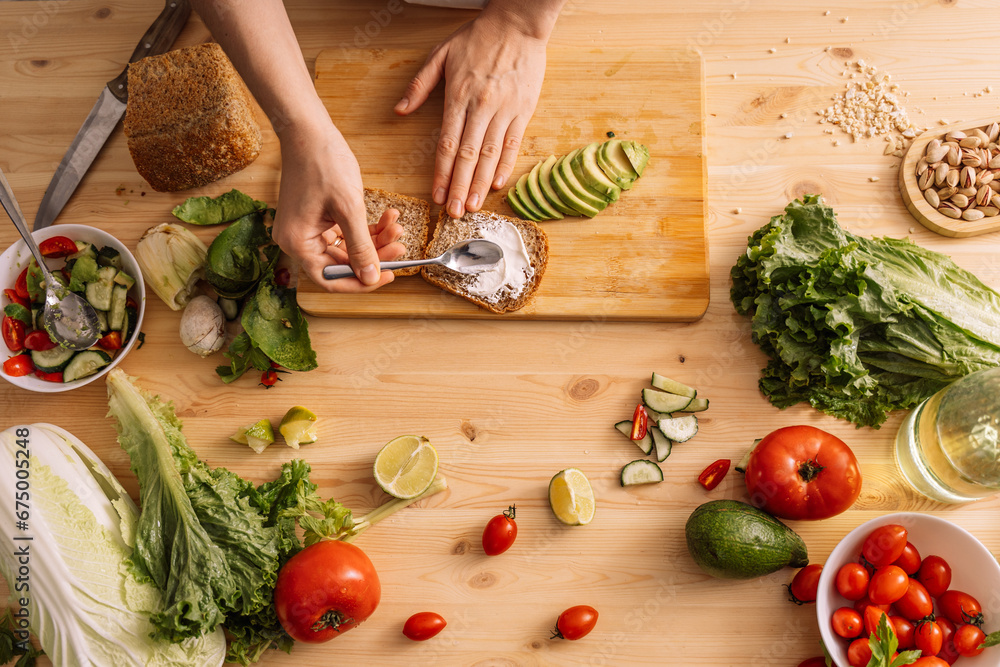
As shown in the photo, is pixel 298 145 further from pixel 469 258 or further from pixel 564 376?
pixel 564 376

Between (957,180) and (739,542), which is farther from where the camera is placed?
(957,180)

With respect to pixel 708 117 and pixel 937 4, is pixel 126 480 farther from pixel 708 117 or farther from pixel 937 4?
pixel 937 4

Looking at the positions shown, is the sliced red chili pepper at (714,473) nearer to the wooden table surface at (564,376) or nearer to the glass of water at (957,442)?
the wooden table surface at (564,376)

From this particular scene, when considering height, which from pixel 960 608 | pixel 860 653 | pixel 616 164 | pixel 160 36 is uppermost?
pixel 160 36

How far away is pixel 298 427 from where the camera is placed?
8.30ft

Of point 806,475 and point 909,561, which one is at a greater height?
point 806,475

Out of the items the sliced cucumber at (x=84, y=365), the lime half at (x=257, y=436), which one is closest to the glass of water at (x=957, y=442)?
the lime half at (x=257, y=436)

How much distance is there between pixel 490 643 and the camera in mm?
2453

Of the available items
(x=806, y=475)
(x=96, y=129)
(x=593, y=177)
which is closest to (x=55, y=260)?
(x=96, y=129)

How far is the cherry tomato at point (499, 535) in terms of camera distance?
2445 millimetres

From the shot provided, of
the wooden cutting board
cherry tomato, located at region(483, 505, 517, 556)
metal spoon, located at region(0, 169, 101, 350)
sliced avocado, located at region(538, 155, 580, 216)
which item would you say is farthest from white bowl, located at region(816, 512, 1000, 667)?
metal spoon, located at region(0, 169, 101, 350)

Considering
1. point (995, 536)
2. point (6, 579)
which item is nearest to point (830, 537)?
point (995, 536)

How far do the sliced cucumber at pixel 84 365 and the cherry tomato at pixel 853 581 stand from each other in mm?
3012

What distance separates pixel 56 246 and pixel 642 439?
259 centimetres
